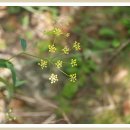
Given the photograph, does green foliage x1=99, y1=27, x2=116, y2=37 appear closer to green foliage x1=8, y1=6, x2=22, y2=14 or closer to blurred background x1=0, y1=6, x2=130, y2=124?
blurred background x1=0, y1=6, x2=130, y2=124

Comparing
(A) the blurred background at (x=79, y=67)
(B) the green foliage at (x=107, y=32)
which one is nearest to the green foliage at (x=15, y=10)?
(A) the blurred background at (x=79, y=67)

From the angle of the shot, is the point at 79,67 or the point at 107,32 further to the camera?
the point at 107,32

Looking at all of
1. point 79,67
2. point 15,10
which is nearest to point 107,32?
point 79,67

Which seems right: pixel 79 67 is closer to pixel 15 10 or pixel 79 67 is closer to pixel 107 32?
pixel 107 32

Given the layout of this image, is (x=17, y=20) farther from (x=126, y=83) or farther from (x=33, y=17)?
(x=126, y=83)

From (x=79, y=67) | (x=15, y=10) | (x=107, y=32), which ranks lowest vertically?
(x=79, y=67)

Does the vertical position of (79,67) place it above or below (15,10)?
below

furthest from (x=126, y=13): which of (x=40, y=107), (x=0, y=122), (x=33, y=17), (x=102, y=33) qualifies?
(x=0, y=122)

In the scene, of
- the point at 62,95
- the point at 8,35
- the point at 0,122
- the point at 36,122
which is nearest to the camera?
the point at 0,122
